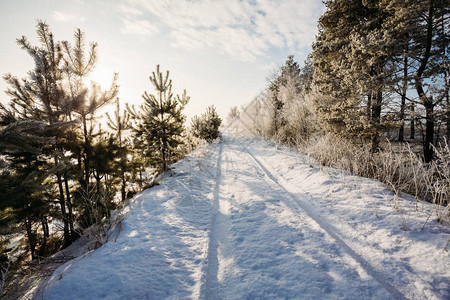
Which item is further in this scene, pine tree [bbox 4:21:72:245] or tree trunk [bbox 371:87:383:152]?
tree trunk [bbox 371:87:383:152]

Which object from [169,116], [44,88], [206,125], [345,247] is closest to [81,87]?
[44,88]

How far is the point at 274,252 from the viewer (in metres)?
2.89

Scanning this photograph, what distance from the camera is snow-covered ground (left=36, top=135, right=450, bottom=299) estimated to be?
2.25m

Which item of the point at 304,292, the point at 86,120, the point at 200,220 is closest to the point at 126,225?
the point at 200,220

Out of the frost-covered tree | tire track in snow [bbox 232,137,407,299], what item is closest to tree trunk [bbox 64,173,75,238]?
tire track in snow [bbox 232,137,407,299]

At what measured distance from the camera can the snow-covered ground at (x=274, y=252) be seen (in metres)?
2.25

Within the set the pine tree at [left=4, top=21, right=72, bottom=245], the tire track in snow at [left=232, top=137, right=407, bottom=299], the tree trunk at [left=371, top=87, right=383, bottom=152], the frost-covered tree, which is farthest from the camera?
the frost-covered tree

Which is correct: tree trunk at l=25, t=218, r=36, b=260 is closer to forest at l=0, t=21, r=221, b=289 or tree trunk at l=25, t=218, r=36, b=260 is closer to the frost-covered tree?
forest at l=0, t=21, r=221, b=289

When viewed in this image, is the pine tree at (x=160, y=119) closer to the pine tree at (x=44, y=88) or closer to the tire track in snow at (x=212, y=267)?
the pine tree at (x=44, y=88)

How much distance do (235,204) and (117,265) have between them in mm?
2870

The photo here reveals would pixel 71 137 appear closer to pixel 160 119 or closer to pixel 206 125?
pixel 160 119

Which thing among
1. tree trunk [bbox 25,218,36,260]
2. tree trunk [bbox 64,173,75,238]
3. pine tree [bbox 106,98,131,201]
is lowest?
tree trunk [bbox 25,218,36,260]

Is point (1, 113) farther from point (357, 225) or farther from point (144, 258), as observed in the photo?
point (357, 225)

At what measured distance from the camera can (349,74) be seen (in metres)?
6.88
